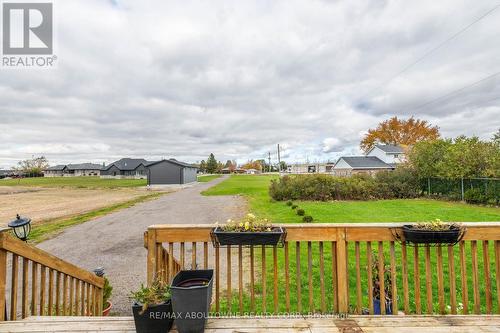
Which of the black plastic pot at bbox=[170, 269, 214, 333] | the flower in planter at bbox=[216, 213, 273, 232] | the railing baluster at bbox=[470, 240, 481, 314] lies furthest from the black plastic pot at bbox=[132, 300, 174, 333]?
the railing baluster at bbox=[470, 240, 481, 314]

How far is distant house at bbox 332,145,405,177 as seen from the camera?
3136 cm

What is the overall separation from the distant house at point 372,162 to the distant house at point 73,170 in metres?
79.9

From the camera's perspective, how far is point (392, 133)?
43000 mm

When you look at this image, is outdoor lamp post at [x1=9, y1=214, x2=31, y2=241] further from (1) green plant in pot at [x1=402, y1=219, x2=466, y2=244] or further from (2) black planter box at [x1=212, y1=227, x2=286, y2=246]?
A: (1) green plant in pot at [x1=402, y1=219, x2=466, y2=244]

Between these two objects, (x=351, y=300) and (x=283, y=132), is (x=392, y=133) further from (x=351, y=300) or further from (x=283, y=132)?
(x=351, y=300)

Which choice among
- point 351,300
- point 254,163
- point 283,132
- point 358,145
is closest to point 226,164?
point 254,163

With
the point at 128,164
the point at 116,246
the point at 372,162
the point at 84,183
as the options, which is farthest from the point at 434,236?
the point at 128,164

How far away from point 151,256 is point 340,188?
584 inches

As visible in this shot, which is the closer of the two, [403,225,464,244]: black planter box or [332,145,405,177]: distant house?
[403,225,464,244]: black planter box

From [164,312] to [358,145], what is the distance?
50454 millimetres

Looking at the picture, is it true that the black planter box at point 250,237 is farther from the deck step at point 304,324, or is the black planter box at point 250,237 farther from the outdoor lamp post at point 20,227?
the outdoor lamp post at point 20,227

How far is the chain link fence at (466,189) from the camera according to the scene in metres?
12.4

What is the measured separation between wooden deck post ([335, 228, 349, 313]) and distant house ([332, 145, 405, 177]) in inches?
1158

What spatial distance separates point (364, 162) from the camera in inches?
1287
